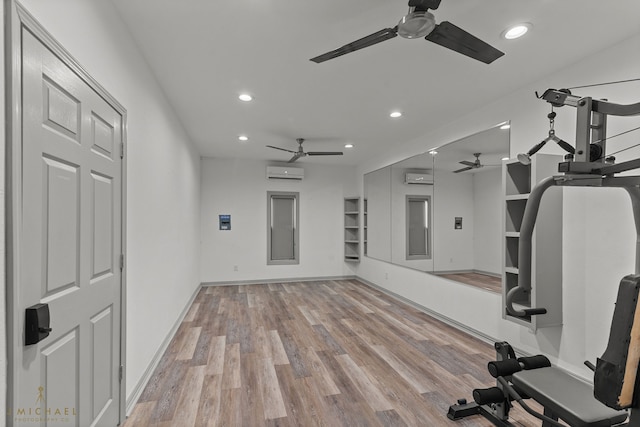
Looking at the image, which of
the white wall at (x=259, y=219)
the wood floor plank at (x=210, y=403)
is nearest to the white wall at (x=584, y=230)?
the wood floor plank at (x=210, y=403)

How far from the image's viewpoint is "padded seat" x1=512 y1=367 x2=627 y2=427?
1389 millimetres

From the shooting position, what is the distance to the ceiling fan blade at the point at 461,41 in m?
1.67

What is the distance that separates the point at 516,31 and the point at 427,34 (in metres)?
0.93

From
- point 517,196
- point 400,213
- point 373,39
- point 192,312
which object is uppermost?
point 373,39

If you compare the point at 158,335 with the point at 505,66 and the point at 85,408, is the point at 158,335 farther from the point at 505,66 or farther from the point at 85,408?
the point at 505,66

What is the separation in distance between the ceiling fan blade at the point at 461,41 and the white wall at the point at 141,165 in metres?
1.87

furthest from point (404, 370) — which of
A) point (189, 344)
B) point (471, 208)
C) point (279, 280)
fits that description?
point (279, 280)

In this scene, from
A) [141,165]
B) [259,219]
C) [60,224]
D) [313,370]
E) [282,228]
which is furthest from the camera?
[282,228]

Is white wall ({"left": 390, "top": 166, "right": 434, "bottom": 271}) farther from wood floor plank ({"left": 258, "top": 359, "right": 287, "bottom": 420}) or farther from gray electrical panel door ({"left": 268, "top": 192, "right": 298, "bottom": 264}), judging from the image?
wood floor plank ({"left": 258, "top": 359, "right": 287, "bottom": 420})

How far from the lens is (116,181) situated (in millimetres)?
1876

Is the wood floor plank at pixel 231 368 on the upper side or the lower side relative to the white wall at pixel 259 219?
lower

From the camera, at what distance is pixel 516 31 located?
2146 mm

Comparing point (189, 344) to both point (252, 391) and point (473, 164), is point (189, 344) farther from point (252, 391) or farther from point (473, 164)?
point (473, 164)

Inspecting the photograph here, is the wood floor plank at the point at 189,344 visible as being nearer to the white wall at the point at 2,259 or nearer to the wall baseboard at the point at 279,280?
the white wall at the point at 2,259
